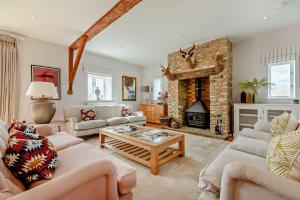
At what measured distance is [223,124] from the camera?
3814 mm

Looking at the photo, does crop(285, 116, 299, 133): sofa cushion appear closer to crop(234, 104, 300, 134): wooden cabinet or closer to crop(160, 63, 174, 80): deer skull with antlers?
crop(234, 104, 300, 134): wooden cabinet

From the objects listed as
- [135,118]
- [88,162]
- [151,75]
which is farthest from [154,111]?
[88,162]

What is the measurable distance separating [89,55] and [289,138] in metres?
5.23

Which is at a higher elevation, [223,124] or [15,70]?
[15,70]

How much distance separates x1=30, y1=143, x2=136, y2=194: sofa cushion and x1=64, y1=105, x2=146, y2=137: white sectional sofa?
1.86 metres

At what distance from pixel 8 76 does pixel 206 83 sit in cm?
531

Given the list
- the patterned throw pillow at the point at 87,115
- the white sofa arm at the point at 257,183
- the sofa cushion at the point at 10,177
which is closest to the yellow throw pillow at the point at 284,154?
the white sofa arm at the point at 257,183

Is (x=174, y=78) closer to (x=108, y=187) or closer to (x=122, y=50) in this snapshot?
(x=122, y=50)

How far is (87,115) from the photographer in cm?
393

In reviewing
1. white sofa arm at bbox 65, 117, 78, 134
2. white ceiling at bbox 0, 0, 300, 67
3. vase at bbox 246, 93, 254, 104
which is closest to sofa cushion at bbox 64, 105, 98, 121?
white sofa arm at bbox 65, 117, 78, 134

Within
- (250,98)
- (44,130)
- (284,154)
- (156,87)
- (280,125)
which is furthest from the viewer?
(156,87)

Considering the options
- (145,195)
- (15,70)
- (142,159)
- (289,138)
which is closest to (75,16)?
(15,70)

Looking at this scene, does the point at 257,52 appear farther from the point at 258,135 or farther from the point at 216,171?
the point at 216,171

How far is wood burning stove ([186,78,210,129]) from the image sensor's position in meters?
4.32
